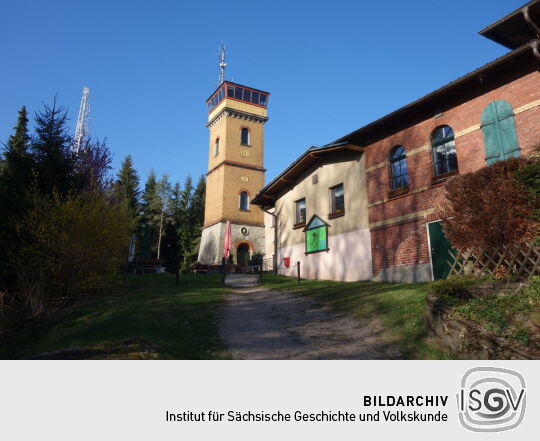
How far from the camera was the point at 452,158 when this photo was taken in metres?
12.2

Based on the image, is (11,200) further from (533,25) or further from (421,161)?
(533,25)

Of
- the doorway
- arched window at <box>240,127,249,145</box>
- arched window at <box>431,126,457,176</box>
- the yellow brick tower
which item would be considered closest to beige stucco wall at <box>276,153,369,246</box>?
arched window at <box>431,126,457,176</box>

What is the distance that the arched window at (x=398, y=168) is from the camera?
13828mm

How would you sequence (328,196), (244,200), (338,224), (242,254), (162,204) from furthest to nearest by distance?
(162,204) → (244,200) → (242,254) → (328,196) → (338,224)

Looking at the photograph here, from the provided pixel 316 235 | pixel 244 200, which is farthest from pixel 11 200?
pixel 244 200

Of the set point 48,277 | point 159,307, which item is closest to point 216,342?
point 159,307

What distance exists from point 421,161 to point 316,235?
682 centimetres

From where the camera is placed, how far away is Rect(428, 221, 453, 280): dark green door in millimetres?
11555

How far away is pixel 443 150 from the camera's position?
12.6 meters

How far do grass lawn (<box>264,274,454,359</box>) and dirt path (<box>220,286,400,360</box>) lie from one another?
306 millimetres

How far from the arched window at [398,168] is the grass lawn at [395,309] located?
448 cm

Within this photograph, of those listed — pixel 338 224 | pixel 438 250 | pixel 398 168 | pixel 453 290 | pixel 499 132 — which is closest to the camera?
pixel 453 290

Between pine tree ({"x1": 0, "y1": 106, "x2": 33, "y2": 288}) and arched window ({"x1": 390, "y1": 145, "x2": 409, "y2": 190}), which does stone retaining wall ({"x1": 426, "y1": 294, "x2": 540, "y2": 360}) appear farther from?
pine tree ({"x1": 0, "y1": 106, "x2": 33, "y2": 288})
